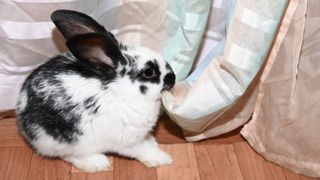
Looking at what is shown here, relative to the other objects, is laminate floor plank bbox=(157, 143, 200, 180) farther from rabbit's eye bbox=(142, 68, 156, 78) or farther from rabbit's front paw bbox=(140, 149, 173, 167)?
rabbit's eye bbox=(142, 68, 156, 78)

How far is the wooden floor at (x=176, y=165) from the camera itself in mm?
1413

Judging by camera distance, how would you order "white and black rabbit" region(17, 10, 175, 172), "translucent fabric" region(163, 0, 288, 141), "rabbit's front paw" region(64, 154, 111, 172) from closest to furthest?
"translucent fabric" region(163, 0, 288, 141) → "white and black rabbit" region(17, 10, 175, 172) → "rabbit's front paw" region(64, 154, 111, 172)

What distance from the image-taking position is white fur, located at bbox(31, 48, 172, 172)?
4.20ft

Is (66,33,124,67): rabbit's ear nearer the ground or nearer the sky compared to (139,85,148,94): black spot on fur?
nearer the sky

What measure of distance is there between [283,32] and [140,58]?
1.24 feet

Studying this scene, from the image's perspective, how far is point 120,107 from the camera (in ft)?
4.24

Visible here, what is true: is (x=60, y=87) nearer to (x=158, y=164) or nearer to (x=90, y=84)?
(x=90, y=84)

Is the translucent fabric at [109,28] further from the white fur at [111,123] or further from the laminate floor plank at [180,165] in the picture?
the laminate floor plank at [180,165]

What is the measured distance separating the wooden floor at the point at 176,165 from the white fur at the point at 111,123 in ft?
0.12

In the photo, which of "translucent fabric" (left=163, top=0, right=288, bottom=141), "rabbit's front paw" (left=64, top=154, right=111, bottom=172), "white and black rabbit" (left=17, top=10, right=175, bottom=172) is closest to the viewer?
"translucent fabric" (left=163, top=0, right=288, bottom=141)

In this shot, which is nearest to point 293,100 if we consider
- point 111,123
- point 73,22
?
point 111,123

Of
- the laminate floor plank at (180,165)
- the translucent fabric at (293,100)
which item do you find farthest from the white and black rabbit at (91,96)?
the translucent fabric at (293,100)

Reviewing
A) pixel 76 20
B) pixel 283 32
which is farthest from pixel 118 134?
pixel 283 32

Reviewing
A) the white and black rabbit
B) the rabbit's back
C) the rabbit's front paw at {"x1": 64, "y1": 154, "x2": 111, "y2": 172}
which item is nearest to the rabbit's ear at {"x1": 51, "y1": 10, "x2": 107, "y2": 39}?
the white and black rabbit
